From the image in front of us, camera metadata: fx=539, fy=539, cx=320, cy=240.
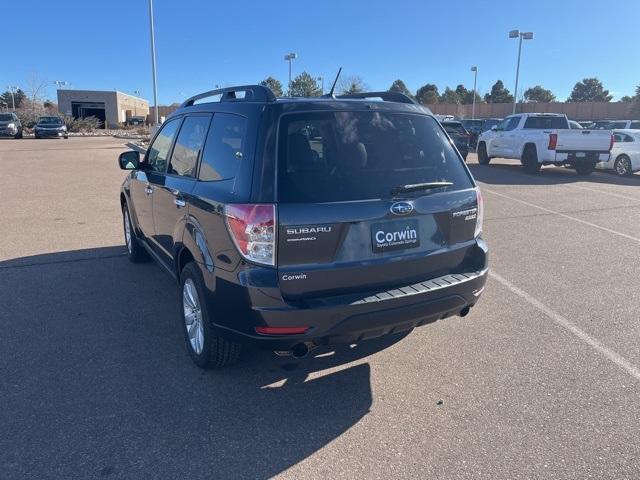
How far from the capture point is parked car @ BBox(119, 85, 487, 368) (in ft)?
10.3

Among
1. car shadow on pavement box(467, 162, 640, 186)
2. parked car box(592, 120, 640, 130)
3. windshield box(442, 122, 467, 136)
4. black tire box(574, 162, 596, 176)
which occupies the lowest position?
car shadow on pavement box(467, 162, 640, 186)

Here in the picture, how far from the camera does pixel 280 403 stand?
3498mm

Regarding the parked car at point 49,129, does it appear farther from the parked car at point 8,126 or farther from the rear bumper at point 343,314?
the rear bumper at point 343,314

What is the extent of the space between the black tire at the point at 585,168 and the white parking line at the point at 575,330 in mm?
11747

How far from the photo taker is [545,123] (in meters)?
17.4

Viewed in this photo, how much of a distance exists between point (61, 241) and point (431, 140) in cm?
590

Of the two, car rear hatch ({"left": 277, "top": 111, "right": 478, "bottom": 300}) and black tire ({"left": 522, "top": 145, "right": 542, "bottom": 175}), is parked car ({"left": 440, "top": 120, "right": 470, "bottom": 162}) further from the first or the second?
car rear hatch ({"left": 277, "top": 111, "right": 478, "bottom": 300})

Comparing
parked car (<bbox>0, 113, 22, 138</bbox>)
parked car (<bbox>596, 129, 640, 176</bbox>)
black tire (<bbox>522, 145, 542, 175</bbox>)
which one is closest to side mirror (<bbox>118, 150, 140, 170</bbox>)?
black tire (<bbox>522, 145, 542, 175</bbox>)

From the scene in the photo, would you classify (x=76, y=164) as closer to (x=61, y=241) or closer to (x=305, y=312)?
(x=61, y=241)

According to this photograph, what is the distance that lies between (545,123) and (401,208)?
16016mm

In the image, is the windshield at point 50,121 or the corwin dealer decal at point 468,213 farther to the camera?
the windshield at point 50,121

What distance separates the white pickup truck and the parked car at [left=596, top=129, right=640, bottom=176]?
3.61 feet

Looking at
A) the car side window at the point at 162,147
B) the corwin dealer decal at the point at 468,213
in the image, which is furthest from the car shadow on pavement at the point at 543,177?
the corwin dealer decal at the point at 468,213

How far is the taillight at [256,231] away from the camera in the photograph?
10.1ft
